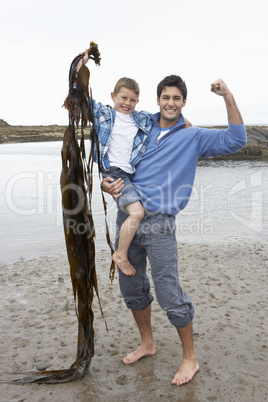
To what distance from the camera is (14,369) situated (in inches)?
128

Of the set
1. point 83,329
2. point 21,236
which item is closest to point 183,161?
point 83,329

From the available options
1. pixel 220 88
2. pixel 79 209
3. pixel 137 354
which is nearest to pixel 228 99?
pixel 220 88

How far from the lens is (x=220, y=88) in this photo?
269 cm

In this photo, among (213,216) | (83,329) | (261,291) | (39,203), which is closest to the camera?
(83,329)

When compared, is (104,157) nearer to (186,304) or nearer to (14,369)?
(186,304)

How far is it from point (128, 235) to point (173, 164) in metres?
0.66

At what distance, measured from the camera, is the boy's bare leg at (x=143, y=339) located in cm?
328

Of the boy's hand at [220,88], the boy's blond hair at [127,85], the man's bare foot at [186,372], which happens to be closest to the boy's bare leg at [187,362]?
the man's bare foot at [186,372]

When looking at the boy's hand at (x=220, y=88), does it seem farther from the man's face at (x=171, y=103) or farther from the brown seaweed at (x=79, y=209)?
the brown seaweed at (x=79, y=209)

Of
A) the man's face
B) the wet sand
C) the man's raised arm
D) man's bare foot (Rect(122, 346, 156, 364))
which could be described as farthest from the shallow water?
the man's raised arm

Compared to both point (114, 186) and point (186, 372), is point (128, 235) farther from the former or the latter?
point (186, 372)

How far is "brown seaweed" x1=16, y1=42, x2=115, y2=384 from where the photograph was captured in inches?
107

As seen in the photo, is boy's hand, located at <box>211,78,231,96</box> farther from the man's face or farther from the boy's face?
the boy's face

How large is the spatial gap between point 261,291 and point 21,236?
17.2ft
